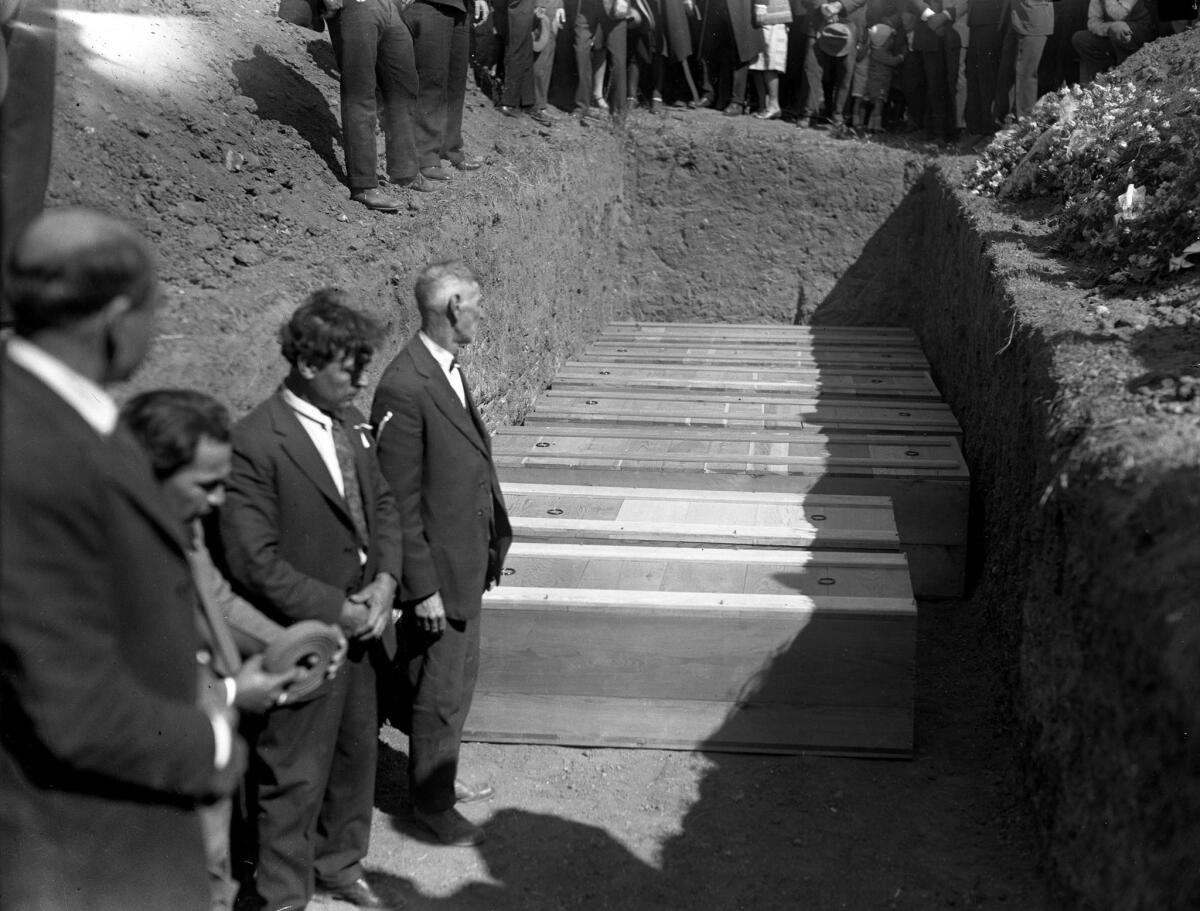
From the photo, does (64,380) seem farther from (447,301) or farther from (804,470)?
(804,470)

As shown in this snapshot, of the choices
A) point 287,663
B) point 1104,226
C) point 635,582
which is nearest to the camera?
point 287,663

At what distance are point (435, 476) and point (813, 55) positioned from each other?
397 inches

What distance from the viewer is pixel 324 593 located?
337cm

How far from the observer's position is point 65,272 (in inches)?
67.8

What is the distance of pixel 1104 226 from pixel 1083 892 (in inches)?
173

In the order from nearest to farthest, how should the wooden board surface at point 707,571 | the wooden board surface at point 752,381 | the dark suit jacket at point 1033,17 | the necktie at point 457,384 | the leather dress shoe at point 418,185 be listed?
the necktie at point 457,384
the wooden board surface at point 707,571
the leather dress shoe at point 418,185
the wooden board surface at point 752,381
the dark suit jacket at point 1033,17

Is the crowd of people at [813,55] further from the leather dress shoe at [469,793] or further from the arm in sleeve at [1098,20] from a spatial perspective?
the leather dress shoe at [469,793]

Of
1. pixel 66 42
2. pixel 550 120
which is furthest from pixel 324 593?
pixel 550 120

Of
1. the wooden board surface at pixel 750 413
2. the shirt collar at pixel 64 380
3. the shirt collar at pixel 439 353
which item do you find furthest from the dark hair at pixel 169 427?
the wooden board surface at pixel 750 413

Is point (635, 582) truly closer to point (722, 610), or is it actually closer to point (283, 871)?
point (722, 610)

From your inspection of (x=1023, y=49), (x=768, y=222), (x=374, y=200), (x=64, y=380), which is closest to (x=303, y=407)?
(x=64, y=380)

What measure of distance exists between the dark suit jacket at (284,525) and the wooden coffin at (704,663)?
1520mm

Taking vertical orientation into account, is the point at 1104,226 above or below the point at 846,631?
above

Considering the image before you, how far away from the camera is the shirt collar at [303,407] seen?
342 cm
